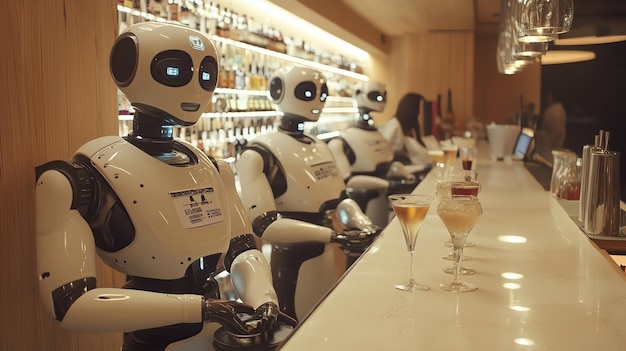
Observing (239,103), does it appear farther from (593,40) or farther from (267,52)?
(593,40)

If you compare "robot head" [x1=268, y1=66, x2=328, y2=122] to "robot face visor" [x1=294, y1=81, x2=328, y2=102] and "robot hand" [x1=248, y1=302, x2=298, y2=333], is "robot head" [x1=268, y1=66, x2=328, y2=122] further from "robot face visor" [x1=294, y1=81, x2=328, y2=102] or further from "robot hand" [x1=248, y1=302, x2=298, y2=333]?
"robot hand" [x1=248, y1=302, x2=298, y2=333]

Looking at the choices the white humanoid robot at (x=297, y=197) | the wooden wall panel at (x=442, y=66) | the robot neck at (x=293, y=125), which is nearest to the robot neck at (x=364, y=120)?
the white humanoid robot at (x=297, y=197)

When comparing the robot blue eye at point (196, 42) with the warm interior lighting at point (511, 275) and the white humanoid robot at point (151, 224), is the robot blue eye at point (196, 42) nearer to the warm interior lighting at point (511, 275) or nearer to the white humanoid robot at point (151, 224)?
the white humanoid robot at point (151, 224)

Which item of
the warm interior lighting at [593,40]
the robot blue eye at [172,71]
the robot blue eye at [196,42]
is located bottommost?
the robot blue eye at [172,71]

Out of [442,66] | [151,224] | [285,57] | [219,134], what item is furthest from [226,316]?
[442,66]

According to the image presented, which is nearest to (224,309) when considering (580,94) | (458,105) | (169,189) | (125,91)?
(169,189)

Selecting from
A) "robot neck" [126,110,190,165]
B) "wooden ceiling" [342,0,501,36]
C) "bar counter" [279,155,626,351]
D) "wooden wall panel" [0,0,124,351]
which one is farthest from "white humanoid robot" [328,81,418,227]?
"wooden ceiling" [342,0,501,36]

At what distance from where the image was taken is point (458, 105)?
11.3 metres

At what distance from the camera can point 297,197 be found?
3.22 m

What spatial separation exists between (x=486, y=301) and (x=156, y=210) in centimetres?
92

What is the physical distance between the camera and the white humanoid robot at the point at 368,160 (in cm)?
470

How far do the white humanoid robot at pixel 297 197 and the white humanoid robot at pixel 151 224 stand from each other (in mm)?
817

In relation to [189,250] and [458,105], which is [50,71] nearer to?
[189,250]

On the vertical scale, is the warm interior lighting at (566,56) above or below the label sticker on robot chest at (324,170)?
above
